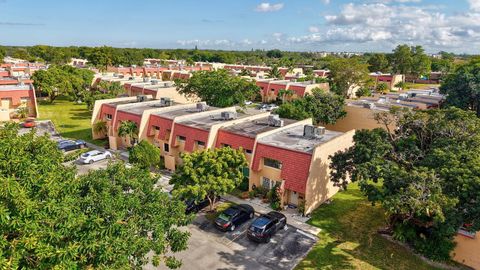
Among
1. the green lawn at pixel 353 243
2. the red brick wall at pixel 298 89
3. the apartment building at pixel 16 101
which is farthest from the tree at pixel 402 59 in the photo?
the apartment building at pixel 16 101

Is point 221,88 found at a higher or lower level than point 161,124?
higher

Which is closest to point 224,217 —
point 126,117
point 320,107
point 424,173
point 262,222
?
point 262,222

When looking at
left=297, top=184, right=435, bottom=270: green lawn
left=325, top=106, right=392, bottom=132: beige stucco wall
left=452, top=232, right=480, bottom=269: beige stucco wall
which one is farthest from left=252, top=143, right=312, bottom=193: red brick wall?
left=325, top=106, right=392, bottom=132: beige stucco wall

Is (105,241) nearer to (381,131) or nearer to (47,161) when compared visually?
(47,161)

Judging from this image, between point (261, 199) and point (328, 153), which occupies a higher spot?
point (328, 153)

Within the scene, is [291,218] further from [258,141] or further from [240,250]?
[258,141]

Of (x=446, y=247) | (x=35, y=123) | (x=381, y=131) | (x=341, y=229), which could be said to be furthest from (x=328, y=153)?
(x=35, y=123)
